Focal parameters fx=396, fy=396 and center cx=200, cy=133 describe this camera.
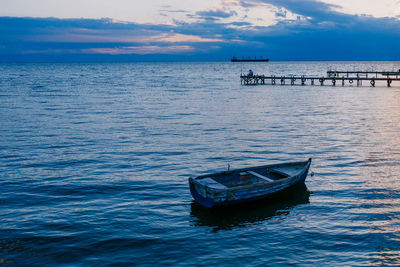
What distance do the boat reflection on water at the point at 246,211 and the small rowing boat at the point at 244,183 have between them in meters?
0.33

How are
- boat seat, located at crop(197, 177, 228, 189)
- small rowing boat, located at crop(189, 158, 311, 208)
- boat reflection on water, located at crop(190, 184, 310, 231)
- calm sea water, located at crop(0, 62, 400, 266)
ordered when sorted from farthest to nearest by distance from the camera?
boat seat, located at crop(197, 177, 228, 189)
small rowing boat, located at crop(189, 158, 311, 208)
boat reflection on water, located at crop(190, 184, 310, 231)
calm sea water, located at crop(0, 62, 400, 266)

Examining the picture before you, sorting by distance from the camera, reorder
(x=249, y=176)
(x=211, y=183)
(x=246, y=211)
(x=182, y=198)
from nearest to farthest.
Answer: (x=246, y=211)
(x=211, y=183)
(x=182, y=198)
(x=249, y=176)

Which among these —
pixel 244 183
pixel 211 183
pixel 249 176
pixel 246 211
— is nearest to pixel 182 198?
pixel 211 183

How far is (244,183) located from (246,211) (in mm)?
1736

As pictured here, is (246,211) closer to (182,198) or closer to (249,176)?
(249,176)

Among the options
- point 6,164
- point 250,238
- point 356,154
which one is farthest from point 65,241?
point 356,154

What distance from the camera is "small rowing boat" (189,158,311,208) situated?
1494 centimetres

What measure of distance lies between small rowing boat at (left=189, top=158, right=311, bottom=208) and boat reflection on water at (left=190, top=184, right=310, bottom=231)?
333mm

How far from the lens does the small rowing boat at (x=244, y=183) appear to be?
49.0 feet

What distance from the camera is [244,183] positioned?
55.7 ft

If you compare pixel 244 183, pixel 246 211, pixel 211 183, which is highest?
pixel 211 183

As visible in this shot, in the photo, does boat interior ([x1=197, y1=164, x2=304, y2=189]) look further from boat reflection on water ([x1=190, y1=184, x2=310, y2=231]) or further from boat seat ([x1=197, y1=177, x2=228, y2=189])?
boat reflection on water ([x1=190, y1=184, x2=310, y2=231])

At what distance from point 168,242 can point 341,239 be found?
221 inches

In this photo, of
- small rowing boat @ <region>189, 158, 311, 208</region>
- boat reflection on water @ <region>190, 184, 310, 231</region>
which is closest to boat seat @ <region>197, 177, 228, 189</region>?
small rowing boat @ <region>189, 158, 311, 208</region>
